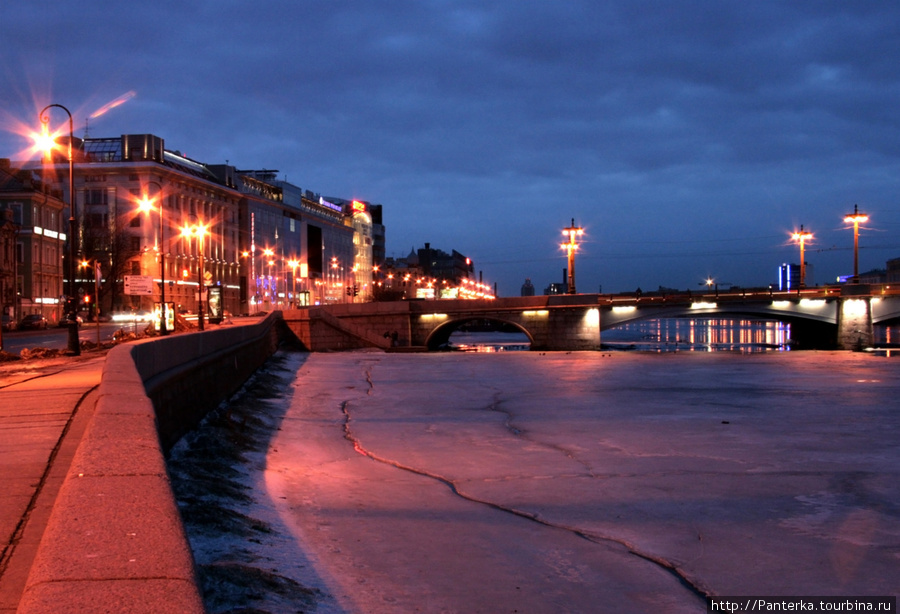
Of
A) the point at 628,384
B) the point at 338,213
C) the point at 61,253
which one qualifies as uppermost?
the point at 338,213

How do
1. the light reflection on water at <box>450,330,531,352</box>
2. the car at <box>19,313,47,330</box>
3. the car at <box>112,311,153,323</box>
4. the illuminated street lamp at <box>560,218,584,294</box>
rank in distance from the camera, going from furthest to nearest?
the light reflection on water at <box>450,330,531,352</box> < the car at <box>112,311,153,323</box> < the illuminated street lamp at <box>560,218,584,294</box> < the car at <box>19,313,47,330</box>

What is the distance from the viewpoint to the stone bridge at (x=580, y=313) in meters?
79.4

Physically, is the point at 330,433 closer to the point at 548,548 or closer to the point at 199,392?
the point at 199,392

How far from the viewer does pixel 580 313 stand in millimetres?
80125

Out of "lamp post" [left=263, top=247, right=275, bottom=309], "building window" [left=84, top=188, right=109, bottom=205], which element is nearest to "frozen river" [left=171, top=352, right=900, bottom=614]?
"building window" [left=84, top=188, right=109, bottom=205]

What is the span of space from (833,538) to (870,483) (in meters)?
4.08

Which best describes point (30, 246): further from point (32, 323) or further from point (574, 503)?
point (574, 503)

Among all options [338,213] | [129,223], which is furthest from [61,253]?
[338,213]

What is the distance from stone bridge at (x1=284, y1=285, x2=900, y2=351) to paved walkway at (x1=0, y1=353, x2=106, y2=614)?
2374 inches

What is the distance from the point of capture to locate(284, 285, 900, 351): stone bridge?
79.4 meters

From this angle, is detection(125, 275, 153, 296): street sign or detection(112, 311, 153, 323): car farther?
detection(112, 311, 153, 323): car

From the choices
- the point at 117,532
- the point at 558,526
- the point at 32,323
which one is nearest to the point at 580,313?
the point at 32,323

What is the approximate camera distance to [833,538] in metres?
12.2

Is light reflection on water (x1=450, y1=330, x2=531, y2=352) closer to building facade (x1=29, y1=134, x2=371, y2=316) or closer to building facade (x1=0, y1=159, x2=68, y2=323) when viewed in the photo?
building facade (x1=29, y1=134, x2=371, y2=316)
